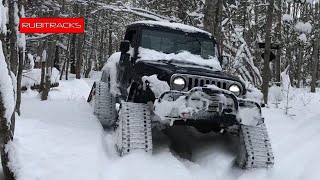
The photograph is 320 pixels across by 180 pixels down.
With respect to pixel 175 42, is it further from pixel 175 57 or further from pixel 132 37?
pixel 132 37

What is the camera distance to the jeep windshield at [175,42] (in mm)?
6824

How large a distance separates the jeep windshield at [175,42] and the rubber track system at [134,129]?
1448 millimetres

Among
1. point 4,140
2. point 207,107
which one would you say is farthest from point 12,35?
point 207,107

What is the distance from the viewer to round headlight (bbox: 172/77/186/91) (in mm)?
5453

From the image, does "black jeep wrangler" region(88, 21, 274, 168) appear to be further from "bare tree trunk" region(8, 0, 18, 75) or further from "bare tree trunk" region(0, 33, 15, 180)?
"bare tree trunk" region(8, 0, 18, 75)

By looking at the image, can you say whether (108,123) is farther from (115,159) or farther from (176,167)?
(176,167)

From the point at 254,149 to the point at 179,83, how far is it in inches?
56.0

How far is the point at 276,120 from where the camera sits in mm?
7684

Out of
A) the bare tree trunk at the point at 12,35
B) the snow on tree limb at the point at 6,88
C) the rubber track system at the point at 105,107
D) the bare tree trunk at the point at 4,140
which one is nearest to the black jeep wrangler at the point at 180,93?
the rubber track system at the point at 105,107

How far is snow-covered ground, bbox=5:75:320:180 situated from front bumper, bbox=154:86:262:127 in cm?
59

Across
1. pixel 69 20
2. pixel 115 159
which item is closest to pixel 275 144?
pixel 115 159

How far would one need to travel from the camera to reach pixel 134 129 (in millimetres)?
5383

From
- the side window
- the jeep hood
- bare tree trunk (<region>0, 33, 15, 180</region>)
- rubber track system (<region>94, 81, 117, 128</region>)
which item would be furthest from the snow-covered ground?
the side window

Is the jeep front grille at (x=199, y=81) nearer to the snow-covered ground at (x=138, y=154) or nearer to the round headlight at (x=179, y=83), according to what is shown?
the round headlight at (x=179, y=83)
